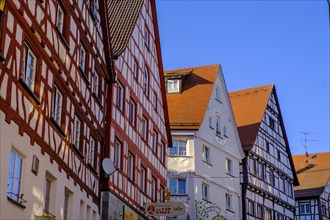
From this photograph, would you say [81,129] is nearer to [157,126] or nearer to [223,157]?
[157,126]

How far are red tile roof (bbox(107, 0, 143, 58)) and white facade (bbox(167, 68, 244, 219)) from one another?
12445 mm

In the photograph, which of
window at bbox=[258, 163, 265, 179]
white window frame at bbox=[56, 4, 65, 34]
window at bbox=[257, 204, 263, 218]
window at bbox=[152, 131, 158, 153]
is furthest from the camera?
window at bbox=[258, 163, 265, 179]

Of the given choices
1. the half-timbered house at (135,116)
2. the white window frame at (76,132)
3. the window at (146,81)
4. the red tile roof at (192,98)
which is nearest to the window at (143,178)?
the half-timbered house at (135,116)

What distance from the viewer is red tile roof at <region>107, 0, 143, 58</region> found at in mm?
28172

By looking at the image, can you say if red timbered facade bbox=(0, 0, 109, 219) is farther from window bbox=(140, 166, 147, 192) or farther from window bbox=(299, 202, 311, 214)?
window bbox=(299, 202, 311, 214)

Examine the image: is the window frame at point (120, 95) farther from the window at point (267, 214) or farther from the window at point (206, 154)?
the window at point (267, 214)

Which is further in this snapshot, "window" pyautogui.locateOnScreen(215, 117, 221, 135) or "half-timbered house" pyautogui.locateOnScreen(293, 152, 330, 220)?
"half-timbered house" pyautogui.locateOnScreen(293, 152, 330, 220)

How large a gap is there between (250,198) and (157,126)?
52.8 feet

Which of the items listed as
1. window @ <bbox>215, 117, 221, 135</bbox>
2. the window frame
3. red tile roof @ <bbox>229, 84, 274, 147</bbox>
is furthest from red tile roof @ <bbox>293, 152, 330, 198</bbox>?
the window frame

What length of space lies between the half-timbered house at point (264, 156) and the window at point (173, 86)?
6732 millimetres

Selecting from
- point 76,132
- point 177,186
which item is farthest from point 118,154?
point 177,186

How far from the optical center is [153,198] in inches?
1272

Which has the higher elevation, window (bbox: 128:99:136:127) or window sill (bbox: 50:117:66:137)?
window (bbox: 128:99:136:127)

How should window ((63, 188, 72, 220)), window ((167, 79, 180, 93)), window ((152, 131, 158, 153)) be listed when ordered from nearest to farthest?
window ((63, 188, 72, 220))
window ((152, 131, 158, 153))
window ((167, 79, 180, 93))
